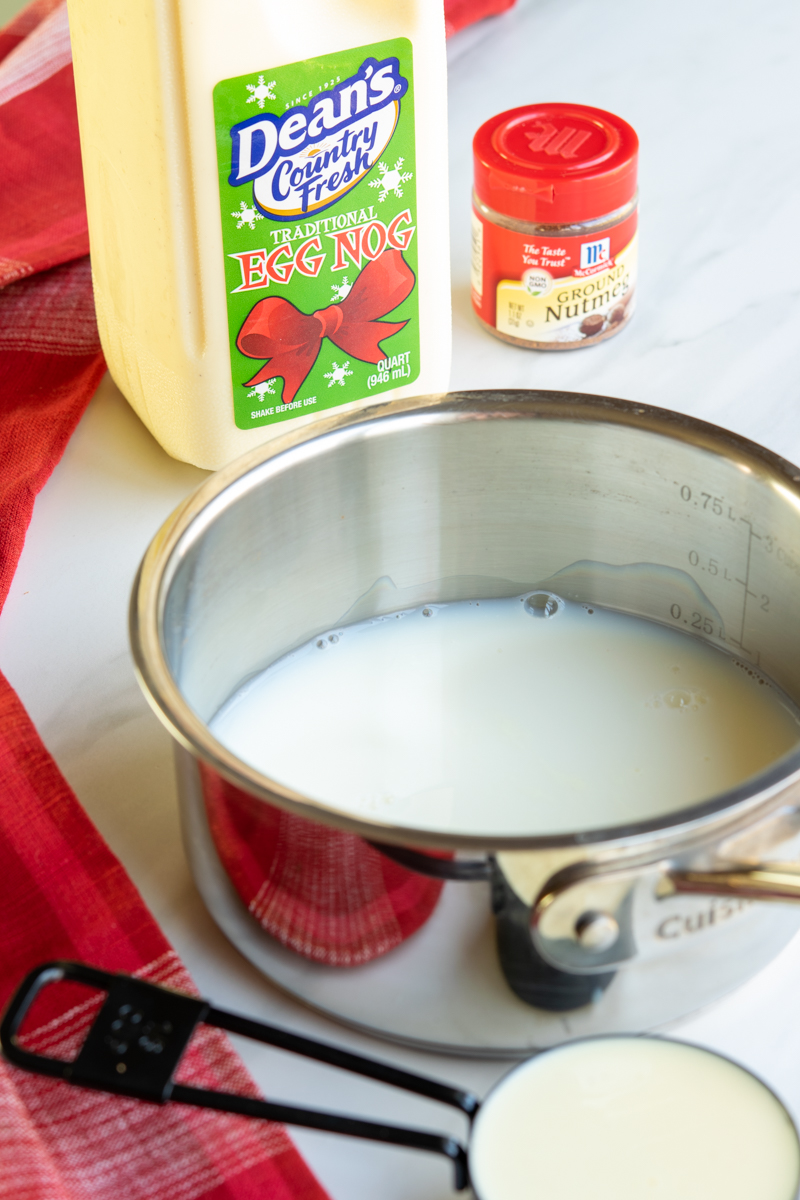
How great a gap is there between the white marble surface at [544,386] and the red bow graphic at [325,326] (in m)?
0.11

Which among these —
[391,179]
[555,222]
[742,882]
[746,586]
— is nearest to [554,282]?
[555,222]

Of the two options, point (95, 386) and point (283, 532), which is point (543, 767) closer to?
point (283, 532)

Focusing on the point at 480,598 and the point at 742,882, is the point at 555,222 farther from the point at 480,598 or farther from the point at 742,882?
the point at 742,882

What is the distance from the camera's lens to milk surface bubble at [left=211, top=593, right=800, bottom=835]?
599mm

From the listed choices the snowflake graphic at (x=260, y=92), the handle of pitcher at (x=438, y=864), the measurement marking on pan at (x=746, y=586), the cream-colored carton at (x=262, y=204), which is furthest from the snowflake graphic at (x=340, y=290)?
the handle of pitcher at (x=438, y=864)

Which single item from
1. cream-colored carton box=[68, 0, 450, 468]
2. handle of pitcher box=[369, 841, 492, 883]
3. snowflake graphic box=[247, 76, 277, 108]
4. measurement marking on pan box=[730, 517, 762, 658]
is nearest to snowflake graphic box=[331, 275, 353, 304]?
cream-colored carton box=[68, 0, 450, 468]

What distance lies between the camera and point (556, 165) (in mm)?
794

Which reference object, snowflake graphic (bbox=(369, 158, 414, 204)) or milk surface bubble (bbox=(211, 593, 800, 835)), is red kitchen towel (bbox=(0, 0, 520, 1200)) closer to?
milk surface bubble (bbox=(211, 593, 800, 835))

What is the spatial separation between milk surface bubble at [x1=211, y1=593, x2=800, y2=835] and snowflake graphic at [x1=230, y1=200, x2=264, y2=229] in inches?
8.1

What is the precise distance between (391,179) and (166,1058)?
452 millimetres

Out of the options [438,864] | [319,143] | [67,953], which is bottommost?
[67,953]

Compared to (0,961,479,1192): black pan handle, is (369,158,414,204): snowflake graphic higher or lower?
higher

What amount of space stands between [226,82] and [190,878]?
1.18 feet

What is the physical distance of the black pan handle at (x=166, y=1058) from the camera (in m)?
0.43
